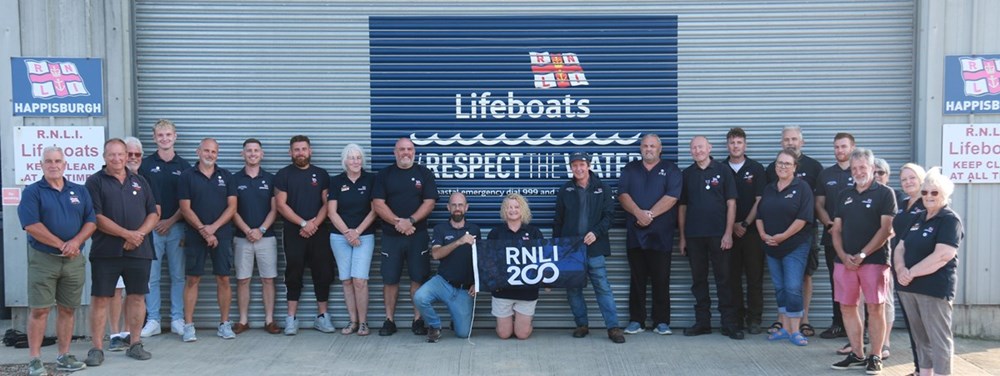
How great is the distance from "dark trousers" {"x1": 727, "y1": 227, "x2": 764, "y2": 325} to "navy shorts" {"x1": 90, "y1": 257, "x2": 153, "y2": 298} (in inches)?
208

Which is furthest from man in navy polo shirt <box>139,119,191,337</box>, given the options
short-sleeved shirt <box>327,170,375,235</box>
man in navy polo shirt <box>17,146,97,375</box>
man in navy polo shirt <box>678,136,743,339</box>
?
man in navy polo shirt <box>678,136,743,339</box>

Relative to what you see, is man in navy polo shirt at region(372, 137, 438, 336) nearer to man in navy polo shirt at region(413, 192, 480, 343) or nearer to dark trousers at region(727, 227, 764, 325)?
man in navy polo shirt at region(413, 192, 480, 343)

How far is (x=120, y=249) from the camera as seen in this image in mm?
6906

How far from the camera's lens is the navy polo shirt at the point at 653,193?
7949 mm

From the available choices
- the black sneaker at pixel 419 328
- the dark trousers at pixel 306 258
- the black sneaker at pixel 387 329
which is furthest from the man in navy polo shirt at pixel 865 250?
the dark trousers at pixel 306 258

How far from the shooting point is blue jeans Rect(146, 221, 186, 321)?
8.00 m

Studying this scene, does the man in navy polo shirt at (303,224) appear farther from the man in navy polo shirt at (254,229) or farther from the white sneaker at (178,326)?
the white sneaker at (178,326)

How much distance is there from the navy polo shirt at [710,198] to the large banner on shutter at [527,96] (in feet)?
1.99

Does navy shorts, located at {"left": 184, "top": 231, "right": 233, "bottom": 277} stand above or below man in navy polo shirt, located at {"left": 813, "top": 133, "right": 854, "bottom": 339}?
below

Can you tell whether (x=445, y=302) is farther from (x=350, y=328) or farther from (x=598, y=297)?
(x=598, y=297)

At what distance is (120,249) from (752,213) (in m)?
5.62

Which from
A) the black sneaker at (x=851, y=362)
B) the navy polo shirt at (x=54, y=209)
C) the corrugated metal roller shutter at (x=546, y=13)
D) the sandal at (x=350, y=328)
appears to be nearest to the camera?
the navy polo shirt at (x=54, y=209)

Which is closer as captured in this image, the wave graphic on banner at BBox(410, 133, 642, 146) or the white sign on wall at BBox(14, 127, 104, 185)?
the white sign on wall at BBox(14, 127, 104, 185)

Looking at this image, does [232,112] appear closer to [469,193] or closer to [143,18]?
[143,18]
